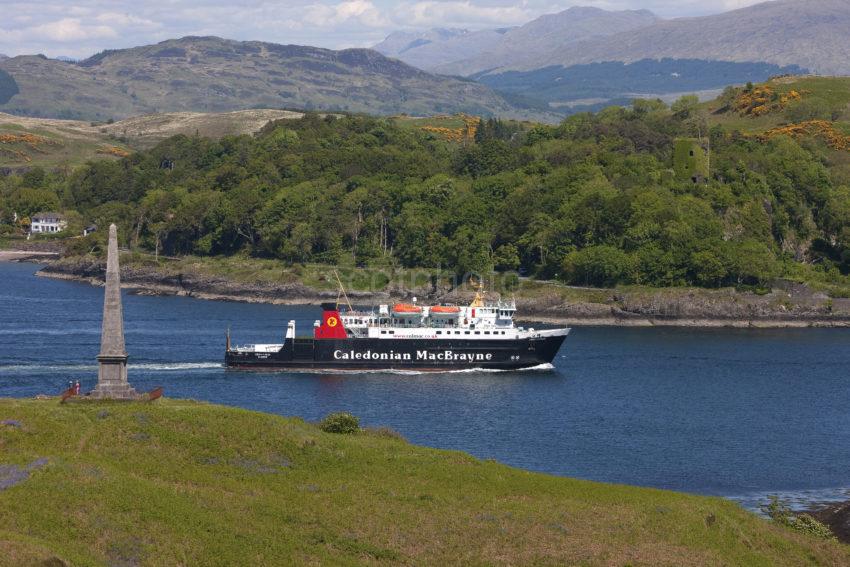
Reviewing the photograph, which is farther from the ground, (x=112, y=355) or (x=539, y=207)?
(x=539, y=207)

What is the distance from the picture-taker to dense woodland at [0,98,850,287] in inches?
5054

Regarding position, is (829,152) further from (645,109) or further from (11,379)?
(11,379)

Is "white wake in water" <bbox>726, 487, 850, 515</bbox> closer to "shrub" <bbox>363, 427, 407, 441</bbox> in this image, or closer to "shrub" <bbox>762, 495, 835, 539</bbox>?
"shrub" <bbox>762, 495, 835, 539</bbox>

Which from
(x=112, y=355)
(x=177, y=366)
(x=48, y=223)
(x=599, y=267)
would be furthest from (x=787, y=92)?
(x=112, y=355)

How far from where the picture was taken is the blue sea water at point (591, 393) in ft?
198

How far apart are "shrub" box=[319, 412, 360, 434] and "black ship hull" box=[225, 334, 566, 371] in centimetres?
3633

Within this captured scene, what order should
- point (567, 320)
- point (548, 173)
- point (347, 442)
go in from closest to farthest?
point (347, 442)
point (567, 320)
point (548, 173)

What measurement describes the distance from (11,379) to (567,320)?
55030mm

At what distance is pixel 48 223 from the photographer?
189500 mm

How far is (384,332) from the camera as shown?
90.2 m


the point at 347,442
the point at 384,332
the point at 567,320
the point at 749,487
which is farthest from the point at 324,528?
the point at 567,320

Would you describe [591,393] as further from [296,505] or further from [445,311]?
[296,505]

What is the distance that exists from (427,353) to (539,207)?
5425 centimetres

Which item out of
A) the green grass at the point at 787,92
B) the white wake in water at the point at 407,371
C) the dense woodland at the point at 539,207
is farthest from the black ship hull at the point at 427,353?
the green grass at the point at 787,92
